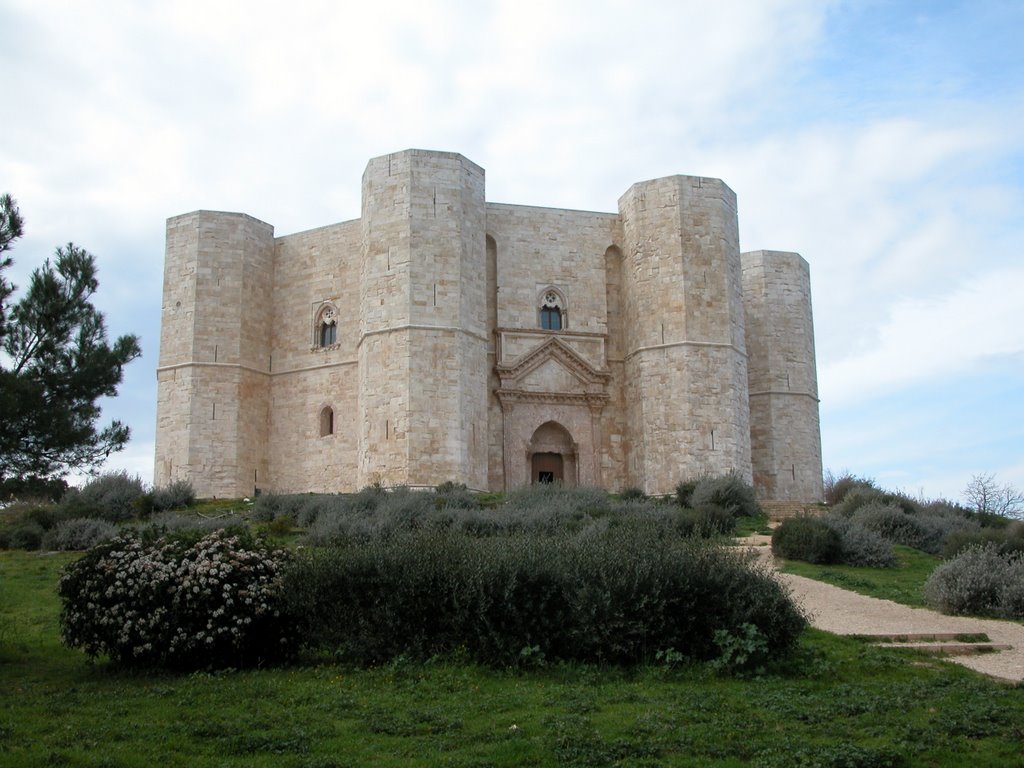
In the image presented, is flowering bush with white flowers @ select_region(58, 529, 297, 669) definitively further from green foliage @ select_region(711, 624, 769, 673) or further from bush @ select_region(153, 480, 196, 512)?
bush @ select_region(153, 480, 196, 512)

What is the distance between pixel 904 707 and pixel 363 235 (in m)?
20.9

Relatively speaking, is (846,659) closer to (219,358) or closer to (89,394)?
(89,394)

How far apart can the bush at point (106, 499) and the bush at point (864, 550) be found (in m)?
14.0

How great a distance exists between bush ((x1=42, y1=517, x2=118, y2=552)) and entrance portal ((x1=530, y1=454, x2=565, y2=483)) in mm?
11636

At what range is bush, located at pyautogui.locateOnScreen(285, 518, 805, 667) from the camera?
9227 millimetres

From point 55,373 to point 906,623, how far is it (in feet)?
30.9

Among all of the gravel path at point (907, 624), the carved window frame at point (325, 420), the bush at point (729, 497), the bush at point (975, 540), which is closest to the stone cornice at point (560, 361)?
the carved window frame at point (325, 420)

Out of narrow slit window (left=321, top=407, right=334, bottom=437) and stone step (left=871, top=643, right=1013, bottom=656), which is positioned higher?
narrow slit window (left=321, top=407, right=334, bottom=437)

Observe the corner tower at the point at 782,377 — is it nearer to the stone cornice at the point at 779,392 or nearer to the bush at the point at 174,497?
the stone cornice at the point at 779,392

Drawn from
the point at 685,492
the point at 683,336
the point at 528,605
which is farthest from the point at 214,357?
the point at 528,605

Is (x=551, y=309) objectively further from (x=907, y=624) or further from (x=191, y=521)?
(x=907, y=624)

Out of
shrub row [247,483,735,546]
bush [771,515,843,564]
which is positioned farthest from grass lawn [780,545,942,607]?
shrub row [247,483,735,546]

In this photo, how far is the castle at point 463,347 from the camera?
2522 centimetres

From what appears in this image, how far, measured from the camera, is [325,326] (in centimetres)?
2864
